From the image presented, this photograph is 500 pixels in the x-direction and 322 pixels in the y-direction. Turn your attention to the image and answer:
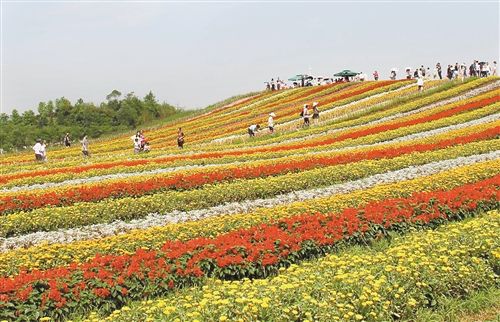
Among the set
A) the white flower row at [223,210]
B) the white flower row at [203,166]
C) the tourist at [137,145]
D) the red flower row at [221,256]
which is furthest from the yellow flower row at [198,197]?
the tourist at [137,145]

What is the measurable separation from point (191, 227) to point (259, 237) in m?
2.47

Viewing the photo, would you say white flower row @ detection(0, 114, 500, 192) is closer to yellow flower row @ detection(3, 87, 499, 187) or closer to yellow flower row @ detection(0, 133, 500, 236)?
yellow flower row @ detection(3, 87, 499, 187)

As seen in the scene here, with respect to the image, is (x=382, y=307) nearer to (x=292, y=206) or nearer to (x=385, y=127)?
(x=292, y=206)

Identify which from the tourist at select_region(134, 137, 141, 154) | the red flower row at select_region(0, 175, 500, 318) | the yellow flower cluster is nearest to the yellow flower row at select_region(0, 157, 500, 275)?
the red flower row at select_region(0, 175, 500, 318)

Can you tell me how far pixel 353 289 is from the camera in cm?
898

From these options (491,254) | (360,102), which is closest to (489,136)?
(491,254)

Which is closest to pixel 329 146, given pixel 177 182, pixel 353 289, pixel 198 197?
pixel 177 182

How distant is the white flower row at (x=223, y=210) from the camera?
53.7 ft

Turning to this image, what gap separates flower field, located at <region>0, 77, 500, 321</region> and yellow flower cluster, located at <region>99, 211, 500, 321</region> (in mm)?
30

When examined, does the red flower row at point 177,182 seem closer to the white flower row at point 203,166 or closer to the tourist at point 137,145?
the white flower row at point 203,166

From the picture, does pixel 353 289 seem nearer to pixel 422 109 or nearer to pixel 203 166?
pixel 203 166

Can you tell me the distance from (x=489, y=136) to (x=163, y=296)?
24.9 metres

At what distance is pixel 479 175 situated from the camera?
19.1 m

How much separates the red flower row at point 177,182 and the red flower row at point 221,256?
918 cm
